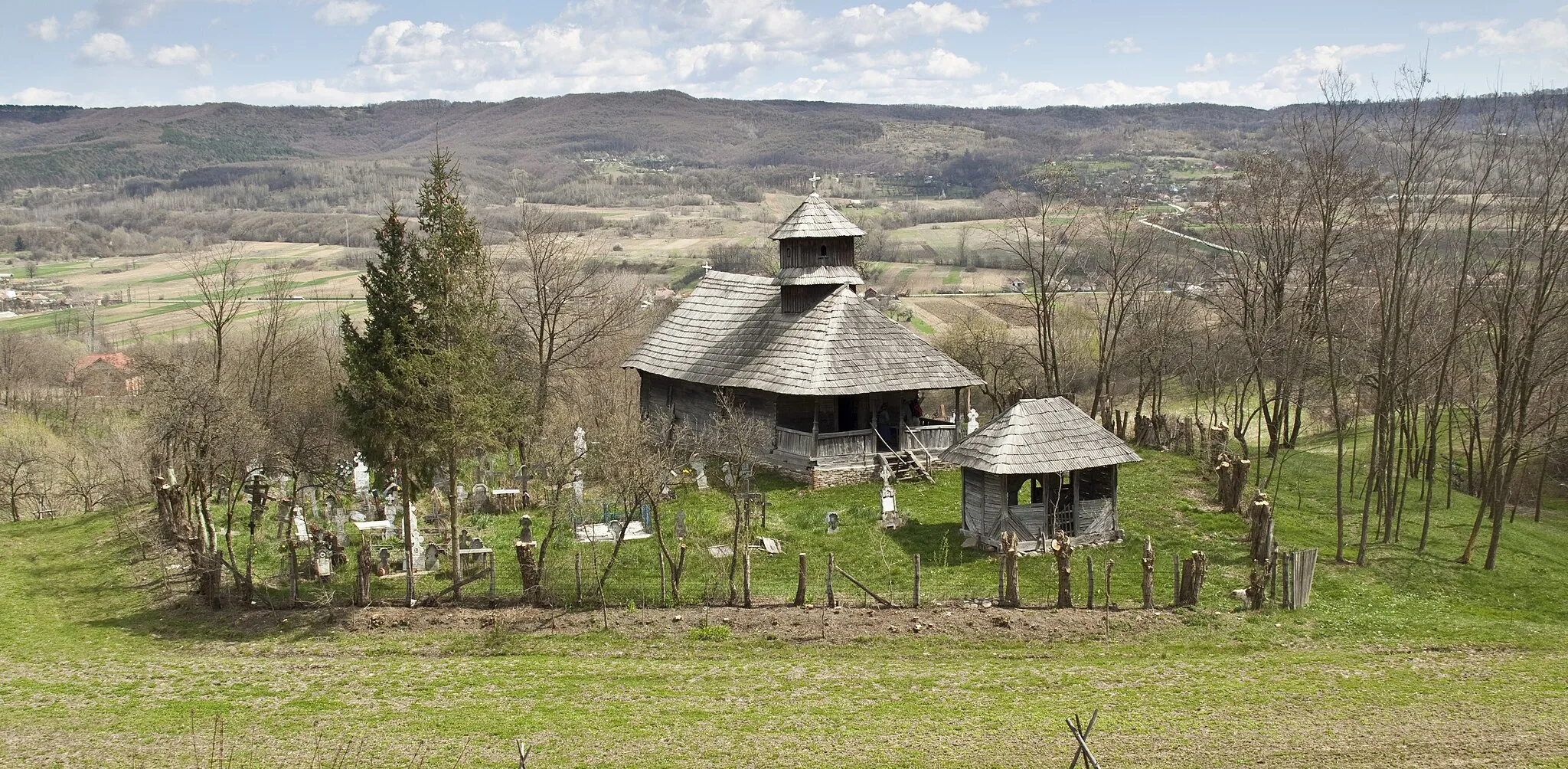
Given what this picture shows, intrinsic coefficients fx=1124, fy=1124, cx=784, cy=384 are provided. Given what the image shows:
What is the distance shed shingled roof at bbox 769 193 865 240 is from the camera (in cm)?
3500

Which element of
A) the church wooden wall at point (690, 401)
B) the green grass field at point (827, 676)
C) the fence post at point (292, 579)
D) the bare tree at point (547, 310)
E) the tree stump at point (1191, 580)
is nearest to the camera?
the green grass field at point (827, 676)

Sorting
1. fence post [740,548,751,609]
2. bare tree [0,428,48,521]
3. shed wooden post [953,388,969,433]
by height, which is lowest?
bare tree [0,428,48,521]

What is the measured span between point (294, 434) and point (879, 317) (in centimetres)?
1716

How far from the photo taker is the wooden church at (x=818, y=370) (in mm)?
32344

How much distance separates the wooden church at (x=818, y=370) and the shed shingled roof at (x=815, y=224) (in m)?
0.04

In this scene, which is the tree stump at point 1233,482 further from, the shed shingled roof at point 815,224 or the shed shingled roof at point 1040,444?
the shed shingled roof at point 815,224

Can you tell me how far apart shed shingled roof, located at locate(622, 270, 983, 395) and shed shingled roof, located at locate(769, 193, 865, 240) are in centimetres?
185

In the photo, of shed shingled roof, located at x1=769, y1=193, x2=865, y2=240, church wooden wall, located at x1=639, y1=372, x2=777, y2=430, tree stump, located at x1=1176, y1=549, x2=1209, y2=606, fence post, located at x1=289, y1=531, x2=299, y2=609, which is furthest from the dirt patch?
shed shingled roof, located at x1=769, y1=193, x2=865, y2=240

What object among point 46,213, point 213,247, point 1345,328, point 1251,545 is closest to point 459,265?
point 1251,545

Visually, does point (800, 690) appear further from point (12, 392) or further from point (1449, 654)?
point (12, 392)

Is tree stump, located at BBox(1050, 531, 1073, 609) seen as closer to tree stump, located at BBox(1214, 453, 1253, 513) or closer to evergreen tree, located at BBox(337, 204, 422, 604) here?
tree stump, located at BBox(1214, 453, 1253, 513)

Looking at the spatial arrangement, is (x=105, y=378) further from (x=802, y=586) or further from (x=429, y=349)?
(x=802, y=586)

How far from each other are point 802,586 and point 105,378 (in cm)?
5187

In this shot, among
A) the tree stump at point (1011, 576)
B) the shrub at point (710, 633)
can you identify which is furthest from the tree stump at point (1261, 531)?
the shrub at point (710, 633)
